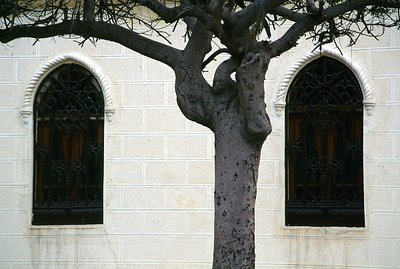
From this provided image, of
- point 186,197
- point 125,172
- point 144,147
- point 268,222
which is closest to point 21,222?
point 125,172

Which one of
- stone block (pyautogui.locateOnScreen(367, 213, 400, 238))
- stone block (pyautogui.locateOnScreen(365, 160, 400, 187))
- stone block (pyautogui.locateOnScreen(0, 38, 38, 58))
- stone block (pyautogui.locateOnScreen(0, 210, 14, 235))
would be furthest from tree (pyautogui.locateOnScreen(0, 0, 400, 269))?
stone block (pyautogui.locateOnScreen(0, 210, 14, 235))

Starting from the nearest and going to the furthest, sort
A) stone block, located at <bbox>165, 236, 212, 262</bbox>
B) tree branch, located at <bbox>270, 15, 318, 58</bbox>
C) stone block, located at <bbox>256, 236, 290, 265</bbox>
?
tree branch, located at <bbox>270, 15, 318, 58</bbox> < stone block, located at <bbox>256, 236, 290, 265</bbox> < stone block, located at <bbox>165, 236, 212, 262</bbox>

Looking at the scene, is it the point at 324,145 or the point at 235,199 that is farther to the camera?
the point at 324,145

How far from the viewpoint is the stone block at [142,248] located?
12297 millimetres

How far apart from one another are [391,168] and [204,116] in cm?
469

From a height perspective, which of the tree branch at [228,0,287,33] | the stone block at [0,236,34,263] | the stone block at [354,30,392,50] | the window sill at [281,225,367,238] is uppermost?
the stone block at [354,30,392,50]

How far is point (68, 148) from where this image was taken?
12.7 m

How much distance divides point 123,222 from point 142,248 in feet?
1.22

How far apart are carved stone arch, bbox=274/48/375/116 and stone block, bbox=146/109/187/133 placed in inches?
44.5

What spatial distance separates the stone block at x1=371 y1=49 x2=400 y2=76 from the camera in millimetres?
11758

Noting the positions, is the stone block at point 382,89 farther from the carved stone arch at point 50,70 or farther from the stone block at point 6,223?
the stone block at point 6,223

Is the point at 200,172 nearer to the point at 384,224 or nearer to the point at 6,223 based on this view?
the point at 384,224

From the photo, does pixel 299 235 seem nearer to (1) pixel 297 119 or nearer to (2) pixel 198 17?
(1) pixel 297 119

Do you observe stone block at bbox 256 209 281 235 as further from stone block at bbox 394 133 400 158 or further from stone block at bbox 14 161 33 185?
stone block at bbox 14 161 33 185
